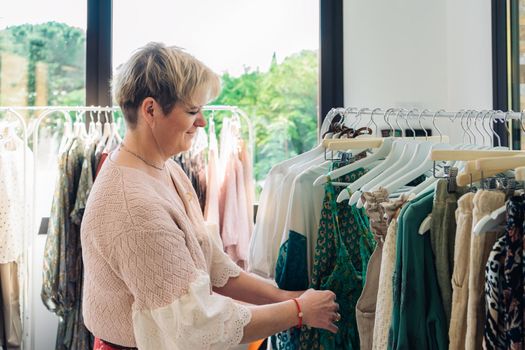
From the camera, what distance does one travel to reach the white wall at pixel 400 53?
310cm

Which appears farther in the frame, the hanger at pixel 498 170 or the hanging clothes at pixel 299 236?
the hanging clothes at pixel 299 236

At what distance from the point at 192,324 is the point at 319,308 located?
0.34 metres

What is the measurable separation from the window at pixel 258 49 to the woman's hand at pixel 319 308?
68.7 inches

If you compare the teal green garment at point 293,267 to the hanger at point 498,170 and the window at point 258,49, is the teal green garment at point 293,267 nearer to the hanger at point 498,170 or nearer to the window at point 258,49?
the hanger at point 498,170

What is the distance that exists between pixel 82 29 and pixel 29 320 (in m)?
1.50

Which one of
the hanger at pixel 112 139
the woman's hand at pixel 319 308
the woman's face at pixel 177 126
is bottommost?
the woman's hand at pixel 319 308

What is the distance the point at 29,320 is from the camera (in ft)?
8.91

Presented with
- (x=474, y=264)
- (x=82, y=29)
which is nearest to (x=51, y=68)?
(x=82, y=29)

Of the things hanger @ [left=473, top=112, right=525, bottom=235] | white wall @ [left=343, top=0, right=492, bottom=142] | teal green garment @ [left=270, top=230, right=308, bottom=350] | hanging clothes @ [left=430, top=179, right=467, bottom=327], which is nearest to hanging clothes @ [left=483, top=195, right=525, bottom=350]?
hanger @ [left=473, top=112, right=525, bottom=235]

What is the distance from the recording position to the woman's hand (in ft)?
4.76

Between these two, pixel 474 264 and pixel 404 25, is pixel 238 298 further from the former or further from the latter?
pixel 404 25

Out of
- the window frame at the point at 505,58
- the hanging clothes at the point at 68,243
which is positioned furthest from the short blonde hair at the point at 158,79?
the window frame at the point at 505,58

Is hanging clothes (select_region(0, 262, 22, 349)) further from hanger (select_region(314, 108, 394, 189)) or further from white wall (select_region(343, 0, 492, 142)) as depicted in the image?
white wall (select_region(343, 0, 492, 142))

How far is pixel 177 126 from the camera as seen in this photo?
148 centimetres
